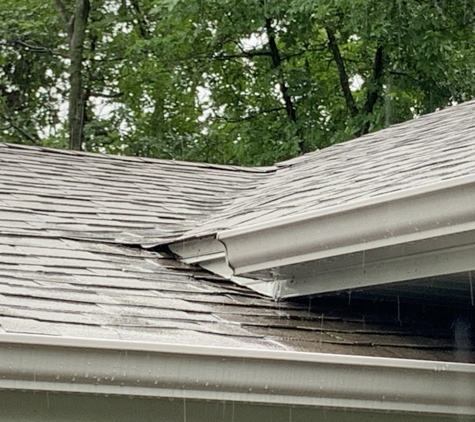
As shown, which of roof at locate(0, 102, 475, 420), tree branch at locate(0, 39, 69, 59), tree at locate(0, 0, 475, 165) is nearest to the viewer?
roof at locate(0, 102, 475, 420)

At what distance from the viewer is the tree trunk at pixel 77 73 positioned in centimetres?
1510

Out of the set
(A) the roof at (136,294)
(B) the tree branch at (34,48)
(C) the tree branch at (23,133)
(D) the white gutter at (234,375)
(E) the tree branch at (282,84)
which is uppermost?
(B) the tree branch at (34,48)

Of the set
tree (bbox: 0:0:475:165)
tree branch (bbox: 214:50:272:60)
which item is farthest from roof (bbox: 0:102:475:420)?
tree branch (bbox: 214:50:272:60)

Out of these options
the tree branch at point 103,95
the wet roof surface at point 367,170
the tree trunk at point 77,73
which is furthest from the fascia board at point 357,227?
the tree branch at point 103,95

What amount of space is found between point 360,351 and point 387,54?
445 inches

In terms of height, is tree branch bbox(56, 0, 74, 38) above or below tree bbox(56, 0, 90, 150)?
above

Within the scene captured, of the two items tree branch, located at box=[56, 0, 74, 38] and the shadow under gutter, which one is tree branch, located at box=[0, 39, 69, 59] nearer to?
tree branch, located at box=[56, 0, 74, 38]

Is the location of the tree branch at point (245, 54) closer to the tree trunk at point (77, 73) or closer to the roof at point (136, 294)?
the tree trunk at point (77, 73)

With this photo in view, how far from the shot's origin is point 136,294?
3695 millimetres

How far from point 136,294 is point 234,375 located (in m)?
0.91

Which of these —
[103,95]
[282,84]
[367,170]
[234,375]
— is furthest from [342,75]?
[234,375]

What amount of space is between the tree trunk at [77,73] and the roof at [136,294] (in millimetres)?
9623

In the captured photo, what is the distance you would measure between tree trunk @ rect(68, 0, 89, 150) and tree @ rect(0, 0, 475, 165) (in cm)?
10

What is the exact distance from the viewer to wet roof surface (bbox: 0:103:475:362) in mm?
3271
